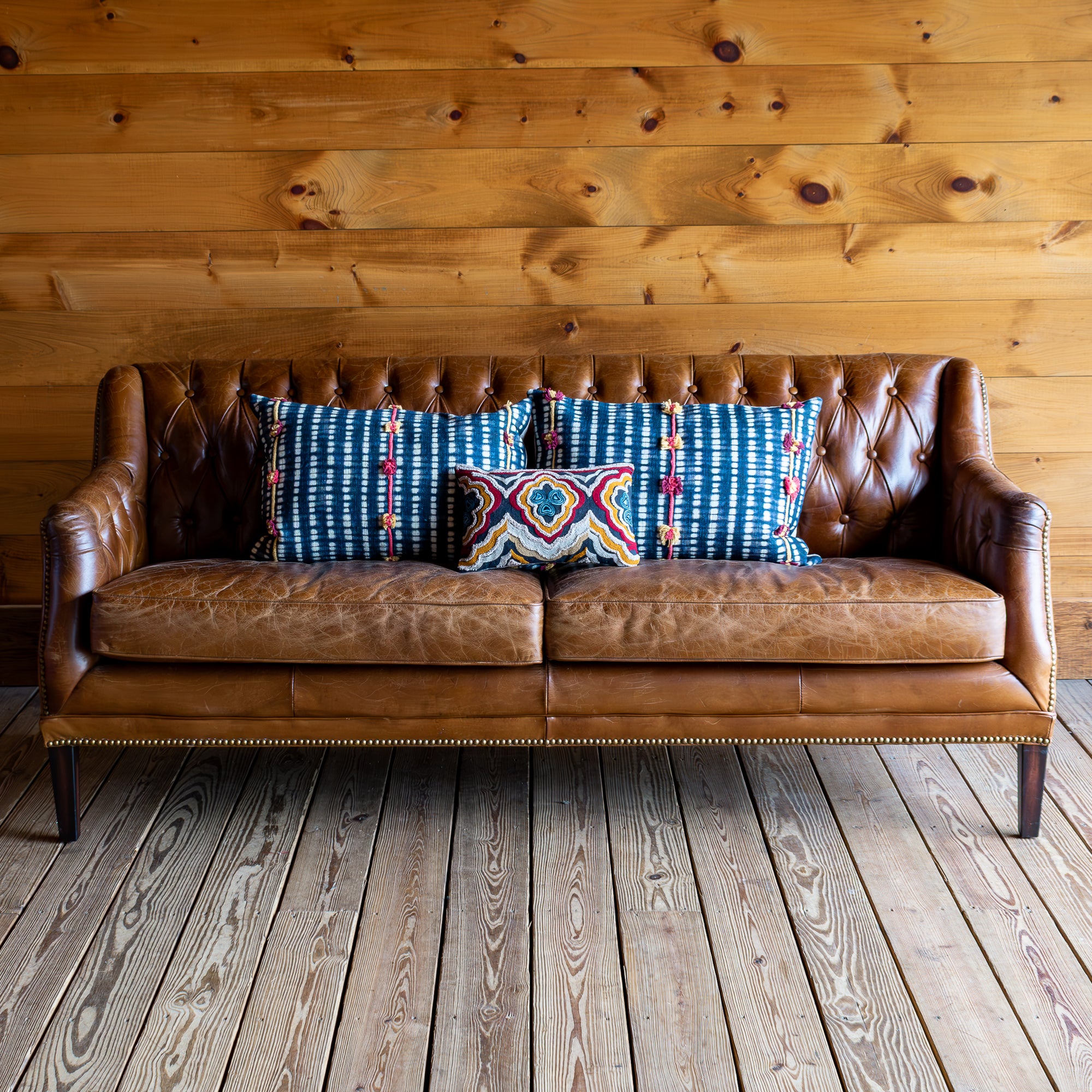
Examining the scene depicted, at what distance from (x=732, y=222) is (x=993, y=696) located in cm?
147

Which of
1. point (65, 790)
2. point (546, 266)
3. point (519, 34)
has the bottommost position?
point (65, 790)

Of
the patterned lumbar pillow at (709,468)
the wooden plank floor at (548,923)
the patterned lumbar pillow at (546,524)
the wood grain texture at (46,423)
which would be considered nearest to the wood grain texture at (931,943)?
the wooden plank floor at (548,923)

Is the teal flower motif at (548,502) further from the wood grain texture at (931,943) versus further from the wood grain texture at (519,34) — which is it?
the wood grain texture at (519,34)

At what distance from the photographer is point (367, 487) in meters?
2.35

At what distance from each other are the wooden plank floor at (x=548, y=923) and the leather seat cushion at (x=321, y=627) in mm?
370

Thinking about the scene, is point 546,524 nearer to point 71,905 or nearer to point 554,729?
point 554,729

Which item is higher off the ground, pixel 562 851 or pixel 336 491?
pixel 336 491

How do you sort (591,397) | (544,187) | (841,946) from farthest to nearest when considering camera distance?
(544,187)
(591,397)
(841,946)

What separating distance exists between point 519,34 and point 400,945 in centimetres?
227

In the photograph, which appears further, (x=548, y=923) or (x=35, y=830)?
(x=35, y=830)

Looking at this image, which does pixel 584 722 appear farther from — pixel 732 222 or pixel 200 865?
pixel 732 222

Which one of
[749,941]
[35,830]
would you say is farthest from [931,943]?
[35,830]

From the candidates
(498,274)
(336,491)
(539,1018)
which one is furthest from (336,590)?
(498,274)

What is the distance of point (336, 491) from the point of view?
7.70ft
